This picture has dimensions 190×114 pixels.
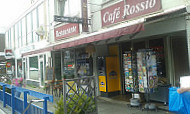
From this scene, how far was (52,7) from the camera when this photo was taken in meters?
13.0

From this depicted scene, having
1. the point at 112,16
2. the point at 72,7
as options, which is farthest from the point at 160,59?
the point at 72,7

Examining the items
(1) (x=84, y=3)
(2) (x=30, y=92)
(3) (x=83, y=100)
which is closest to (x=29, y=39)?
(1) (x=84, y=3)

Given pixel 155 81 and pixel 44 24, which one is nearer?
pixel 155 81

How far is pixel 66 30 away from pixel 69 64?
2.12 m

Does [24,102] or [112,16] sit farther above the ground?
[112,16]

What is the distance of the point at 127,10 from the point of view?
24.2ft

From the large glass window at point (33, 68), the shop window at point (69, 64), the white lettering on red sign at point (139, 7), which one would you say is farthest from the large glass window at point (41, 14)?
the white lettering on red sign at point (139, 7)

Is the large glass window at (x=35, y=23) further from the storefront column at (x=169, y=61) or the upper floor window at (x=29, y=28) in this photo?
the storefront column at (x=169, y=61)

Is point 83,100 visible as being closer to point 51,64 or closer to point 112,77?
point 112,77

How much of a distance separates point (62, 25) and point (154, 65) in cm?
704

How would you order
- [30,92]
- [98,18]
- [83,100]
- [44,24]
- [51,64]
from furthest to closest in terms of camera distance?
[44,24] → [51,64] → [98,18] → [30,92] → [83,100]

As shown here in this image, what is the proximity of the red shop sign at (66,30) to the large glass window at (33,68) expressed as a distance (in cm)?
470

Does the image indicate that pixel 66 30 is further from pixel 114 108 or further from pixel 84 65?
pixel 114 108

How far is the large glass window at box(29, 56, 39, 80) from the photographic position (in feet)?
52.6
